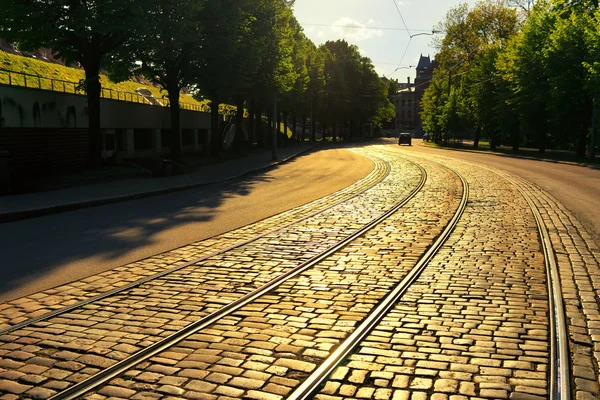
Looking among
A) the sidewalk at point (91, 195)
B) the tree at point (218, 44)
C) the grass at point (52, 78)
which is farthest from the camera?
the tree at point (218, 44)

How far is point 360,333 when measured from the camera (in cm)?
529

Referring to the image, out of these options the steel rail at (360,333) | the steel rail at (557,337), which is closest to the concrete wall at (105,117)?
the steel rail at (360,333)

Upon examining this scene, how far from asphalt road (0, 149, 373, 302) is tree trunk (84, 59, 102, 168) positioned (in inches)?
214

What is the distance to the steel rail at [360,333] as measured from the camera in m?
4.14

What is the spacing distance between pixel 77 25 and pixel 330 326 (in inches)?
708

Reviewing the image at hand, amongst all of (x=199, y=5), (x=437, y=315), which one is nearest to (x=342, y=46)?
(x=199, y=5)

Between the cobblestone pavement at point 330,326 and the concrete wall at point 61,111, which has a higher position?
the concrete wall at point 61,111

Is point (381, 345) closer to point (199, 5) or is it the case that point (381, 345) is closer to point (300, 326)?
point (300, 326)

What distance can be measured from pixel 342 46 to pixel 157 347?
8841 centimetres

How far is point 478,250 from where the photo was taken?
9094 mm

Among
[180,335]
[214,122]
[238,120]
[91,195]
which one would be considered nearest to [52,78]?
[214,122]

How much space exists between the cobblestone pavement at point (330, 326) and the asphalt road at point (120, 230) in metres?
0.63

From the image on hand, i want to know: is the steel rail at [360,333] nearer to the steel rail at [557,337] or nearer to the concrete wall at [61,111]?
the steel rail at [557,337]

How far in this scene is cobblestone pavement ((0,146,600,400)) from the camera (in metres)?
4.25
